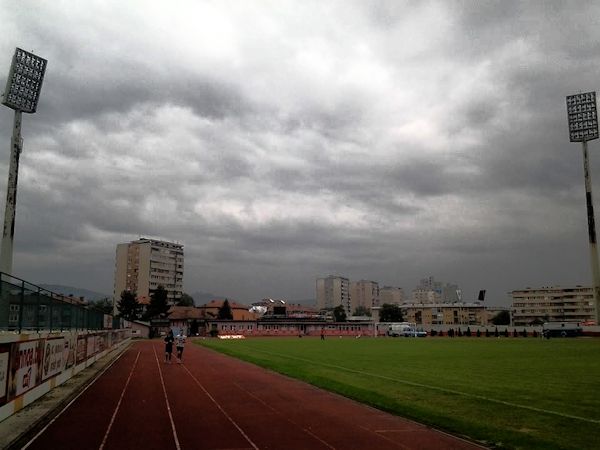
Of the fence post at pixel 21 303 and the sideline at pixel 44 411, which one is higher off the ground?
the fence post at pixel 21 303

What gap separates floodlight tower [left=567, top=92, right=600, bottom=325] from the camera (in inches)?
2726

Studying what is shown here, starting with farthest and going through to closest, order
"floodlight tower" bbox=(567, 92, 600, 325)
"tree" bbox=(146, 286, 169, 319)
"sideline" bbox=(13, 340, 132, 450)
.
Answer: "tree" bbox=(146, 286, 169, 319)
"floodlight tower" bbox=(567, 92, 600, 325)
"sideline" bbox=(13, 340, 132, 450)

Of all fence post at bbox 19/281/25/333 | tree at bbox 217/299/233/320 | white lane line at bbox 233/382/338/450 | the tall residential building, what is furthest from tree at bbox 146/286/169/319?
fence post at bbox 19/281/25/333

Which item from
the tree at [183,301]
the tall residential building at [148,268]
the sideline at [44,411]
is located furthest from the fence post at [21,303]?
the tree at [183,301]

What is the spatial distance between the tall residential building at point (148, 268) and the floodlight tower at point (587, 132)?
360 feet

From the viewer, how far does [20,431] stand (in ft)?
35.1

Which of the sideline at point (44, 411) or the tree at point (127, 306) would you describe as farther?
the tree at point (127, 306)

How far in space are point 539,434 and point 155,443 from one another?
302 inches

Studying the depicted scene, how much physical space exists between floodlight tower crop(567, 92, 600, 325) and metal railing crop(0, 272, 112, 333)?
6838 cm

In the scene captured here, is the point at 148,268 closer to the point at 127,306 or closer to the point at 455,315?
the point at 127,306

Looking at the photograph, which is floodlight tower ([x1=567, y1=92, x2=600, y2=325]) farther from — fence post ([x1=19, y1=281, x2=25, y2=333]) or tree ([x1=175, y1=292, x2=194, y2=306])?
tree ([x1=175, y1=292, x2=194, y2=306])

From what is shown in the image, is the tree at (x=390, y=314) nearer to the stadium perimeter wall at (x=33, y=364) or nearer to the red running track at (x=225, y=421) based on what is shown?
the stadium perimeter wall at (x=33, y=364)

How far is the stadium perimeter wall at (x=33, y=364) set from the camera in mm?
10891

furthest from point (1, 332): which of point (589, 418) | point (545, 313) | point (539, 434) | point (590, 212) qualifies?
point (545, 313)
